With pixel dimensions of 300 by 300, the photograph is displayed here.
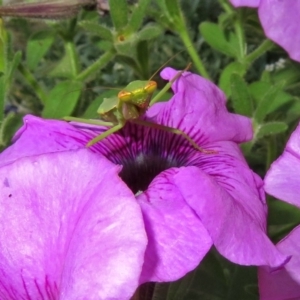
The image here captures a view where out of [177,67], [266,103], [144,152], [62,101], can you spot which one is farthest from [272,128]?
[177,67]

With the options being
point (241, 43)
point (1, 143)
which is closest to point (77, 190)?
point (1, 143)

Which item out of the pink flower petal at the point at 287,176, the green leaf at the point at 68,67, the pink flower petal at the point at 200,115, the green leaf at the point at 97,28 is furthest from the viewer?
the green leaf at the point at 68,67

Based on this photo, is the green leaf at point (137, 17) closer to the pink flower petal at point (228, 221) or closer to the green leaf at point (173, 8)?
the green leaf at point (173, 8)

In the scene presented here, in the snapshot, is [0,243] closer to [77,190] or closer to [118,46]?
[77,190]

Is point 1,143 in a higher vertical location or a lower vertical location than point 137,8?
lower

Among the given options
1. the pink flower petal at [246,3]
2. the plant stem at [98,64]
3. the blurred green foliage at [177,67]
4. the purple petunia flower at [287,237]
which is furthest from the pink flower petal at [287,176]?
the plant stem at [98,64]

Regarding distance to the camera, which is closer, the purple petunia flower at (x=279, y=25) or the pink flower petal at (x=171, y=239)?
the pink flower petal at (x=171, y=239)
